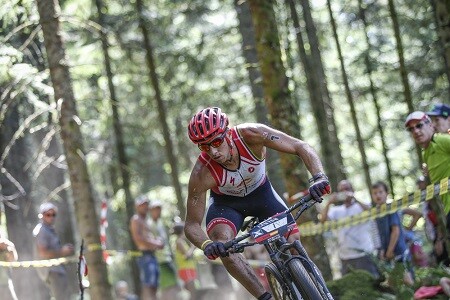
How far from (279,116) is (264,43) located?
1.05m

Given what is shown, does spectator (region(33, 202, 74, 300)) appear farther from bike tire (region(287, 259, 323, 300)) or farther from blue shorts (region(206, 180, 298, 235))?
bike tire (region(287, 259, 323, 300))

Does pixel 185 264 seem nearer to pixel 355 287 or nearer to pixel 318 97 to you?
pixel 355 287

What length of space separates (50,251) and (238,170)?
19.3ft

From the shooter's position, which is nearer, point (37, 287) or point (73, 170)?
point (73, 170)

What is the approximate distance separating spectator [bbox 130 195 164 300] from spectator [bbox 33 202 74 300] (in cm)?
153

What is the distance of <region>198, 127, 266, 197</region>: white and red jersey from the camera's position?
7508 millimetres

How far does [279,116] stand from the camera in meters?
11.2

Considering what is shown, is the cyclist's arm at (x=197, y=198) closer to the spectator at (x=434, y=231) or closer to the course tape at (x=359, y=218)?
the course tape at (x=359, y=218)

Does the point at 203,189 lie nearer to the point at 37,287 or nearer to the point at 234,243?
the point at 234,243

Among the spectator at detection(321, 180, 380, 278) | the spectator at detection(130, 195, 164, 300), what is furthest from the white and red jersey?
the spectator at detection(130, 195, 164, 300)

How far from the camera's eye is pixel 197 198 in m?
7.48

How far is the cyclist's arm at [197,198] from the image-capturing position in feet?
24.4

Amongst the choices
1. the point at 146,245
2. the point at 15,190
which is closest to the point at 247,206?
the point at 146,245

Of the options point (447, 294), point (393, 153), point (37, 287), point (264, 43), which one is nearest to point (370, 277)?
point (447, 294)
